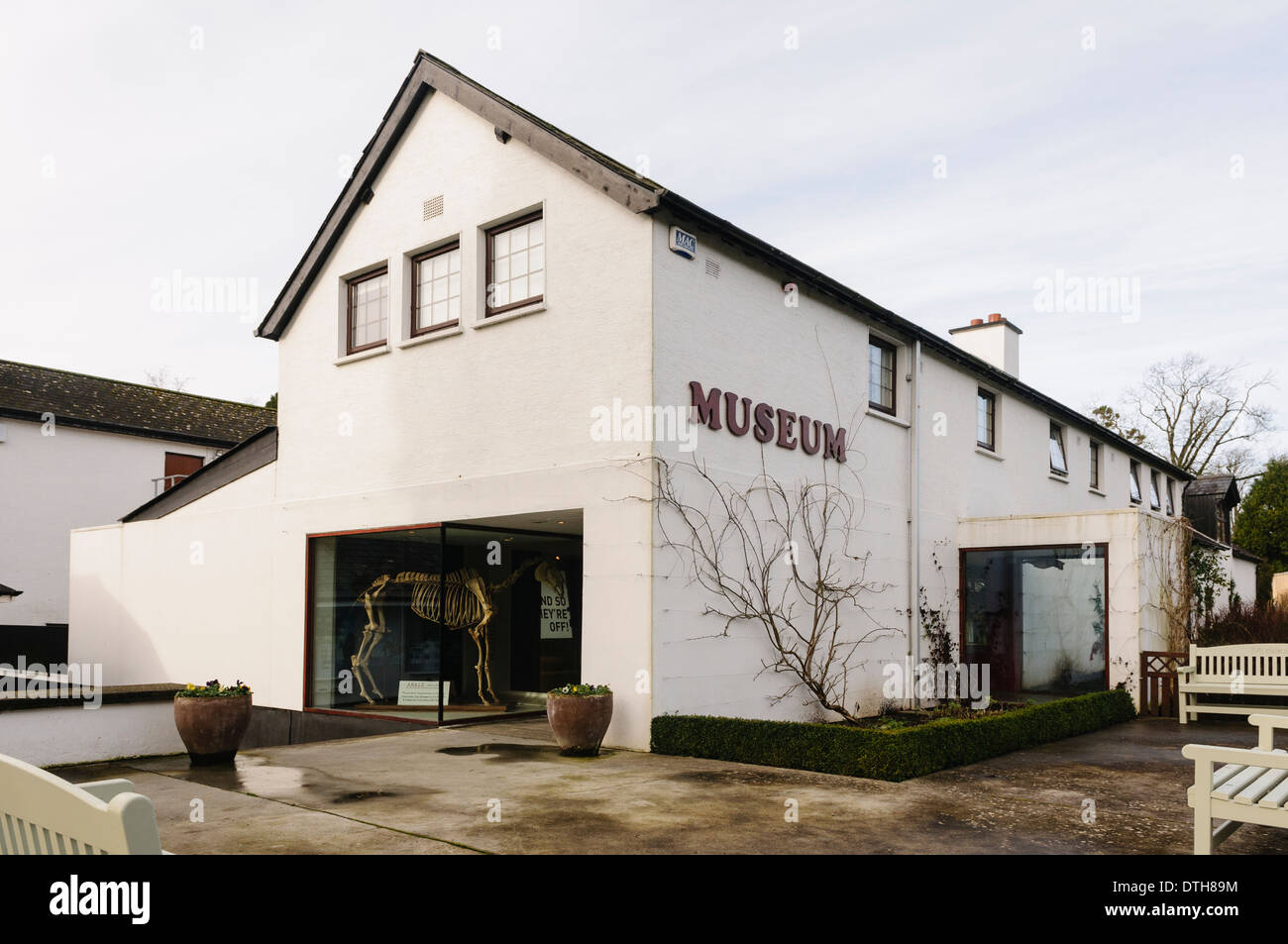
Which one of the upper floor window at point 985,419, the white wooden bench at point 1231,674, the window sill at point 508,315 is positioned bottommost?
the white wooden bench at point 1231,674

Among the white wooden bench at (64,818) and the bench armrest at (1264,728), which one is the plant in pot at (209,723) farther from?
the bench armrest at (1264,728)

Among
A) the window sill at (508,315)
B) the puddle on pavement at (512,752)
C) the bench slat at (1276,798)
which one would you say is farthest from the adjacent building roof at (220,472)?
the bench slat at (1276,798)

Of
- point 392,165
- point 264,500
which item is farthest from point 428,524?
point 392,165

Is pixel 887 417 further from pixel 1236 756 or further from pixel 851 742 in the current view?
pixel 1236 756

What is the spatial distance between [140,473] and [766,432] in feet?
67.7

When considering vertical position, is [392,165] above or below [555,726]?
above

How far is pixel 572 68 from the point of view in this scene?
36.4ft

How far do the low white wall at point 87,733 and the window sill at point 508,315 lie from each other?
6768 mm

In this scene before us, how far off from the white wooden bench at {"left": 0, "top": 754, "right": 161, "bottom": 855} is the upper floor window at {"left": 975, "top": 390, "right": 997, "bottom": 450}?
1683 centimetres

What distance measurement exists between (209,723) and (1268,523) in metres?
38.0

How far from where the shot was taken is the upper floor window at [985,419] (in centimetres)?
1789

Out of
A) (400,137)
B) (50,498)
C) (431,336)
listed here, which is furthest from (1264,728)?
(50,498)

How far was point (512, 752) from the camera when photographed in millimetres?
10211
